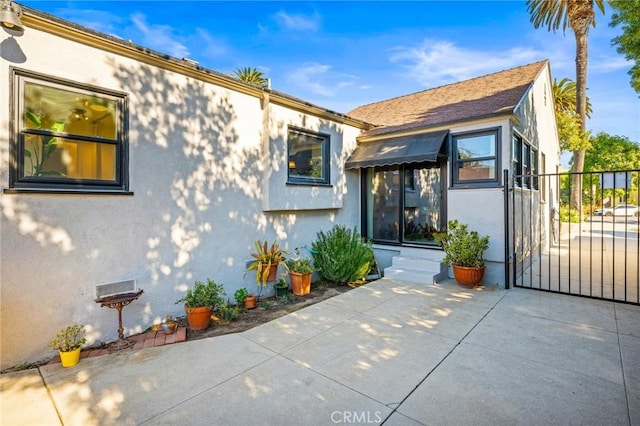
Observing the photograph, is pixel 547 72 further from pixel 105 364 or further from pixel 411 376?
pixel 105 364

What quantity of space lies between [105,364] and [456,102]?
11.2 m

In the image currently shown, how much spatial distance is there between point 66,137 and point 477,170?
8951mm

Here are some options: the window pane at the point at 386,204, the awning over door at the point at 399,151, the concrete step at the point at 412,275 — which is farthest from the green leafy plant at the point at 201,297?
the window pane at the point at 386,204

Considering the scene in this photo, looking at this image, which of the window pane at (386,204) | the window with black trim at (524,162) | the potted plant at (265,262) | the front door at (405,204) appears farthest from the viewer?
the window pane at (386,204)

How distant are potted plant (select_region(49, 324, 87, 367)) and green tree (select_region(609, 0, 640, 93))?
37.4 ft

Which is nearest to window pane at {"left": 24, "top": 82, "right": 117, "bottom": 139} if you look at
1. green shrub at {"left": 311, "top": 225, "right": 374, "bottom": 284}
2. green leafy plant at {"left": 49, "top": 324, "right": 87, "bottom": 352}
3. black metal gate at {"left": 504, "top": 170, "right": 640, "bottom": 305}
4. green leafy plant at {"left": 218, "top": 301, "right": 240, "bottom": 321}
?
green leafy plant at {"left": 49, "top": 324, "right": 87, "bottom": 352}

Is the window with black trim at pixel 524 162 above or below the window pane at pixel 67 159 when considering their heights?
above

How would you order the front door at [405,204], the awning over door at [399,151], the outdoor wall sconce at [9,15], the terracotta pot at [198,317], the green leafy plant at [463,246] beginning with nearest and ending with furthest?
1. the outdoor wall sconce at [9,15]
2. the terracotta pot at [198,317]
3. the green leafy plant at [463,246]
4. the awning over door at [399,151]
5. the front door at [405,204]

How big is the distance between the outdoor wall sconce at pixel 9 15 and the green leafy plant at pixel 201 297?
4.42m

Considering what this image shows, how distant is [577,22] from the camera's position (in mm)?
16328

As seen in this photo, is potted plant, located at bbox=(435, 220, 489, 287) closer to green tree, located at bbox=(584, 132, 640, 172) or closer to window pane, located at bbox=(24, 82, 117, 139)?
window pane, located at bbox=(24, 82, 117, 139)

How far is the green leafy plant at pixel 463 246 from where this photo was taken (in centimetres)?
755

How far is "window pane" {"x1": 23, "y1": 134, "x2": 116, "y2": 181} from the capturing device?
171 inches

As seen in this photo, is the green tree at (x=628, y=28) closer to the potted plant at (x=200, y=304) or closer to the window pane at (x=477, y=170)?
A: the window pane at (x=477, y=170)
